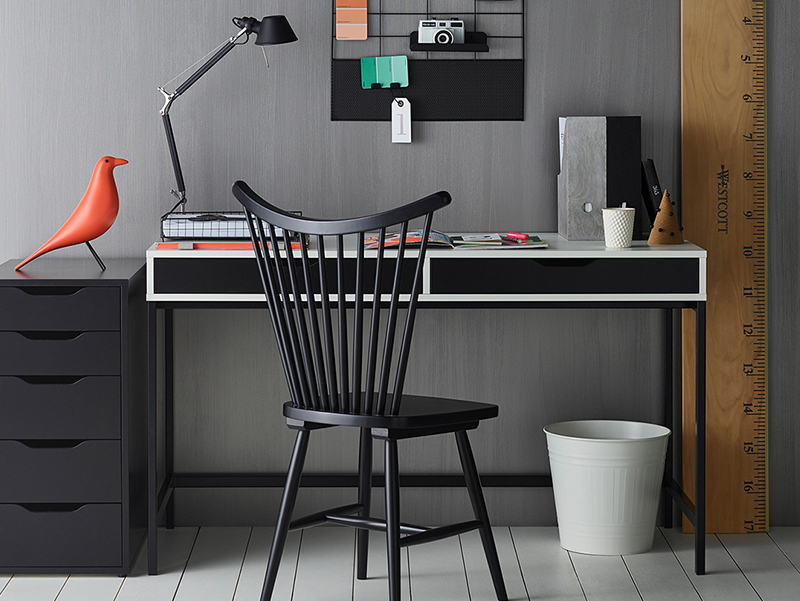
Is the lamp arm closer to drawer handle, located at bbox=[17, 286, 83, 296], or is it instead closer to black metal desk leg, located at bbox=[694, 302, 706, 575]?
drawer handle, located at bbox=[17, 286, 83, 296]

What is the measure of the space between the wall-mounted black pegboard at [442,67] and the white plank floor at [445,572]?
→ 4.31 ft

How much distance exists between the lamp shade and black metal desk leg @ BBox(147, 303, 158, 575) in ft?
2.69

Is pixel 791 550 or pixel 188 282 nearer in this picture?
pixel 188 282

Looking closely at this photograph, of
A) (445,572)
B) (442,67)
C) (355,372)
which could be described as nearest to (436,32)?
(442,67)

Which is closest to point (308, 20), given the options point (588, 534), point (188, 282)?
point (188, 282)

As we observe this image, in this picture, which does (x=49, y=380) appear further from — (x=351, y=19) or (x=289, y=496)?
(x=351, y=19)

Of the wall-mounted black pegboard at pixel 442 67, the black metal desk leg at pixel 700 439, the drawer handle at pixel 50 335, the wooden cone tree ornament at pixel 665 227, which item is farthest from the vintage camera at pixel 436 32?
the drawer handle at pixel 50 335

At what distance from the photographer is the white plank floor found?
7.91ft

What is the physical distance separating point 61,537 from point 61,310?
609 millimetres

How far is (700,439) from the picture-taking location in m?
2.53

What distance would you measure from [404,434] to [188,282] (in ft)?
2.51

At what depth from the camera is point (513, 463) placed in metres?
2.96

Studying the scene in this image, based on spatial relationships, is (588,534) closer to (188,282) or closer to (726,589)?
(726,589)

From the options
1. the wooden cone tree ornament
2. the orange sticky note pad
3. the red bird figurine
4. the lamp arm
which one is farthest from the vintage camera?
the red bird figurine
